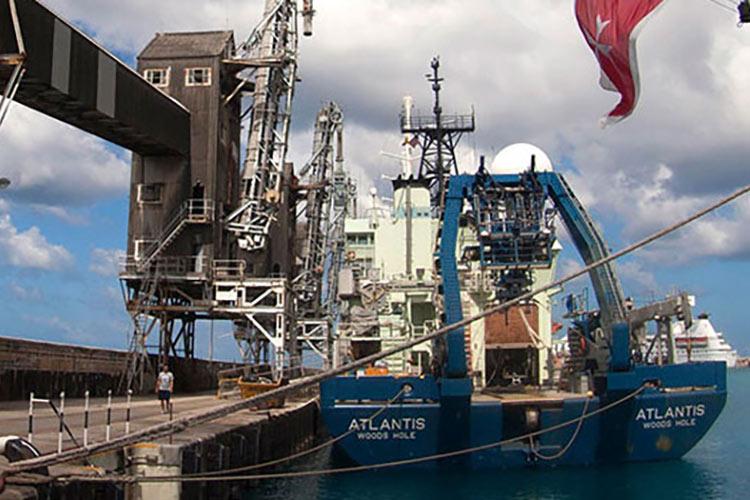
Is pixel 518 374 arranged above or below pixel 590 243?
below

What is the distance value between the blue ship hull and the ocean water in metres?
0.42

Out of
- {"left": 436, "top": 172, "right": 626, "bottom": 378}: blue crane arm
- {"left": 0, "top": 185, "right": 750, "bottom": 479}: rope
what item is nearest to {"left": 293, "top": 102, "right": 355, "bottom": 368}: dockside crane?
{"left": 436, "top": 172, "right": 626, "bottom": 378}: blue crane arm

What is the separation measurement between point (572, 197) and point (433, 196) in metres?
16.2

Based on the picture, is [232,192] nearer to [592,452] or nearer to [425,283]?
[425,283]

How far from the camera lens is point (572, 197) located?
2711cm

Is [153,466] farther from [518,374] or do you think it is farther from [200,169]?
[200,169]

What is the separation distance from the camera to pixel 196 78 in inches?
1598

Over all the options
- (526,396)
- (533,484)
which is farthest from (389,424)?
(526,396)

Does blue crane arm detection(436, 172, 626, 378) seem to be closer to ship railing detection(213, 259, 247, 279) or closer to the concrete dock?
the concrete dock

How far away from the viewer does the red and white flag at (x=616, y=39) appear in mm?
11120

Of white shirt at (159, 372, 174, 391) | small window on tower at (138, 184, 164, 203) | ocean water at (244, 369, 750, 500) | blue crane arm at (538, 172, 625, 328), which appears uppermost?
small window on tower at (138, 184, 164, 203)

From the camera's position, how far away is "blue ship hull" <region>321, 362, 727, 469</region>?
24.0m

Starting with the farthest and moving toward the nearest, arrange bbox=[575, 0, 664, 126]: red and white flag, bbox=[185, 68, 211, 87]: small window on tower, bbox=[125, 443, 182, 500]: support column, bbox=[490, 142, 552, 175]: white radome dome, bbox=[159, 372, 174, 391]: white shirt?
bbox=[185, 68, 211, 87]: small window on tower, bbox=[490, 142, 552, 175]: white radome dome, bbox=[159, 372, 174, 391]: white shirt, bbox=[125, 443, 182, 500]: support column, bbox=[575, 0, 664, 126]: red and white flag

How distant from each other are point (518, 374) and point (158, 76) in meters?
21.8
